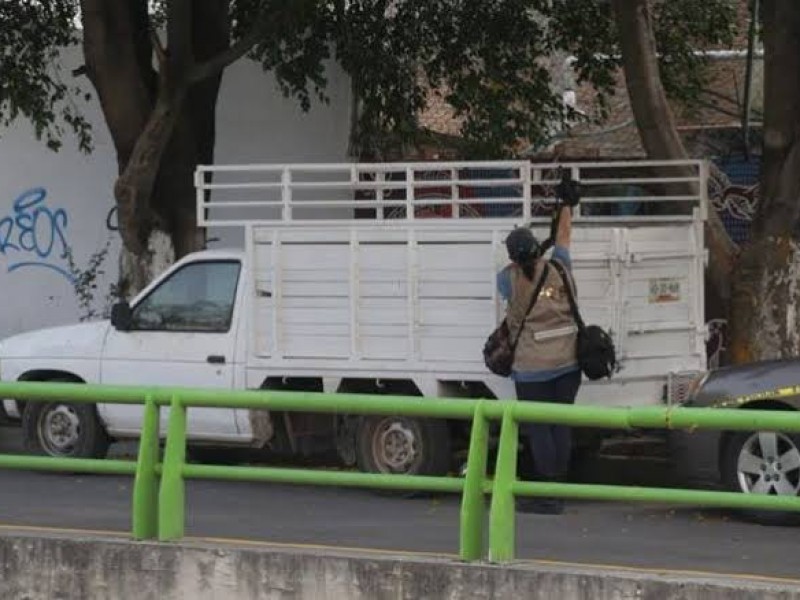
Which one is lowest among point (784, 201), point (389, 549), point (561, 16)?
point (389, 549)

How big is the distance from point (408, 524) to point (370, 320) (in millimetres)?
2260

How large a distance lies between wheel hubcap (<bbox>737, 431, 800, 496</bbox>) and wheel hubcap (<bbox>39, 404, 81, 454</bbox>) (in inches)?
202

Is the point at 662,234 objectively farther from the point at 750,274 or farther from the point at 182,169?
the point at 182,169

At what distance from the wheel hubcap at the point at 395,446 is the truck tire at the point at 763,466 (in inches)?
85.8

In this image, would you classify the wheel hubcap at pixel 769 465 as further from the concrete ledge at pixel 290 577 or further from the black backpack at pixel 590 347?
the concrete ledge at pixel 290 577

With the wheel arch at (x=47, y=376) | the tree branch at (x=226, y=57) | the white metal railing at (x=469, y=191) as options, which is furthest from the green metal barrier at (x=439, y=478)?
the tree branch at (x=226, y=57)

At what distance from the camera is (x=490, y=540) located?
273 inches

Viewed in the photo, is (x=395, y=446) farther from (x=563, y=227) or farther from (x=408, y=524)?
(x=563, y=227)

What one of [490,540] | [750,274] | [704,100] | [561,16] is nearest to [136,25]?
[561,16]

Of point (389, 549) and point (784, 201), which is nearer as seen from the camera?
point (389, 549)

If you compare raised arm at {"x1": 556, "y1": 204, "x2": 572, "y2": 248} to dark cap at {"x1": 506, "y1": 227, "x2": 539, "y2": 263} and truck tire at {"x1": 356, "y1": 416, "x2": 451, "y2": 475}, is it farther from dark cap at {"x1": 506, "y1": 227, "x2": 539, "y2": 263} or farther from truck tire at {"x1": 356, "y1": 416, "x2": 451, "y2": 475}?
truck tire at {"x1": 356, "y1": 416, "x2": 451, "y2": 475}

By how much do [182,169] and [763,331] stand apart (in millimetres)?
6038

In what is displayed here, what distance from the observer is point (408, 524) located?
964 centimetres

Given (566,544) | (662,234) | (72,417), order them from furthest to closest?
(72,417), (662,234), (566,544)
